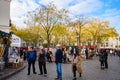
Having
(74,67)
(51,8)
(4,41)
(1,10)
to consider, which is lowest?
(74,67)

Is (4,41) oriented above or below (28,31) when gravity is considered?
below

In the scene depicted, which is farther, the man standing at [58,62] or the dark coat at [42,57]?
the dark coat at [42,57]

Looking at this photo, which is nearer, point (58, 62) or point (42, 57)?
point (58, 62)

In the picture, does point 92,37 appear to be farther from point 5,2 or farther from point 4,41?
point 4,41

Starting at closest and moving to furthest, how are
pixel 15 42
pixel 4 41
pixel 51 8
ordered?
pixel 4 41 < pixel 15 42 < pixel 51 8

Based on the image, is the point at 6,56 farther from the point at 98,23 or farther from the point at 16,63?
the point at 98,23

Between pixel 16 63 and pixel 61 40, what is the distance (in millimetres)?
92251

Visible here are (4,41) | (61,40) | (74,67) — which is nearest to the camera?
(74,67)

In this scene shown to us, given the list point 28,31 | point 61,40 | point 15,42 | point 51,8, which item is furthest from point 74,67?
point 61,40

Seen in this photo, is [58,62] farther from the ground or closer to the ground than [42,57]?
closer to the ground

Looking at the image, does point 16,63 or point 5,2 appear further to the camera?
point 5,2

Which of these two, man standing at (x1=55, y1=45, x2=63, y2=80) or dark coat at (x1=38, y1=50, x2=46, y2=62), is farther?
dark coat at (x1=38, y1=50, x2=46, y2=62)

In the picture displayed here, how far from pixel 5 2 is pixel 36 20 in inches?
1015

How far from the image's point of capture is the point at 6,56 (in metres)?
23.5
